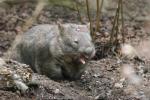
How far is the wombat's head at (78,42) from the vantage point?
23.5 ft

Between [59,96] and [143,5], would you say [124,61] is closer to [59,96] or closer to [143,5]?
[59,96]

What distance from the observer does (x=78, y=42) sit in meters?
7.22

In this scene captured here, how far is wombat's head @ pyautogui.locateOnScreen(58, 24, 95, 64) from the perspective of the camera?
23.5 feet

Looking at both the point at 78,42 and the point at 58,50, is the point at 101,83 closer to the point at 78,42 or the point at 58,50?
the point at 58,50

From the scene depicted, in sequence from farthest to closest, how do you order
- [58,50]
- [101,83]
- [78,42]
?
[101,83]
[58,50]
[78,42]

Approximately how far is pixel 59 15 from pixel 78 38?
4.57 metres

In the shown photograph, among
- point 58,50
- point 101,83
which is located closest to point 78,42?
point 58,50

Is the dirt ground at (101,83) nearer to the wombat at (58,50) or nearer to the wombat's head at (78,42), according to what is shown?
the wombat at (58,50)

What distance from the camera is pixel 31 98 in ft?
22.9

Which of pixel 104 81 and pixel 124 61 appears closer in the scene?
pixel 104 81

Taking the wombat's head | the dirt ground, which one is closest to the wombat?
the wombat's head

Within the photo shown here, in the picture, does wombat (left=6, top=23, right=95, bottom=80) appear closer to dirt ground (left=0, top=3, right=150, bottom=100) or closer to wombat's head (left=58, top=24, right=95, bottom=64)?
wombat's head (left=58, top=24, right=95, bottom=64)

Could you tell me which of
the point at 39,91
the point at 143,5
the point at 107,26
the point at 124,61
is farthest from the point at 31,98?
the point at 143,5

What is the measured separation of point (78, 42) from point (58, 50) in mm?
434
